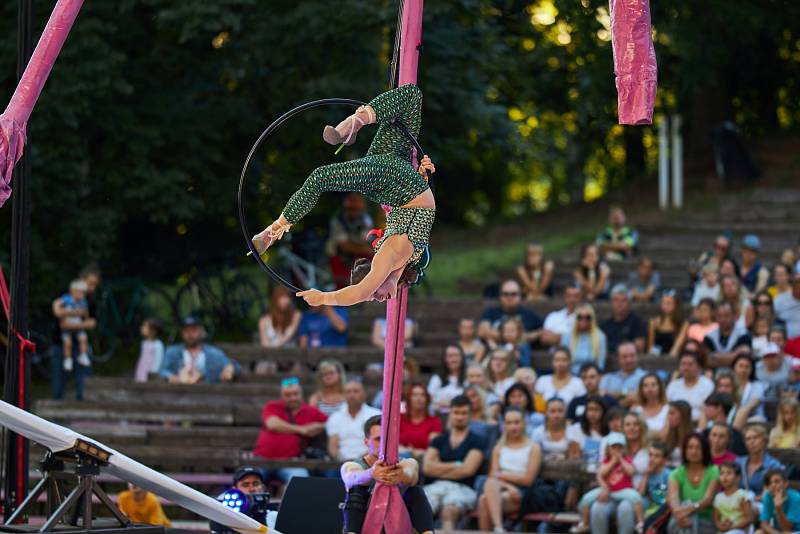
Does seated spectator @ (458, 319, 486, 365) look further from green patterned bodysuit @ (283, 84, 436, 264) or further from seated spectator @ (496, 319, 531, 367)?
green patterned bodysuit @ (283, 84, 436, 264)

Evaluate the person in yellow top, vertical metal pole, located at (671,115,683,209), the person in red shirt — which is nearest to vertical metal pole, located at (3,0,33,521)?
the person in yellow top

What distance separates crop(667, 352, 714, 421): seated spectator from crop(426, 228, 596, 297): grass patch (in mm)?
4898

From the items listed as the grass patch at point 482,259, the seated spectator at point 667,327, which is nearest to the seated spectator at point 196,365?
the seated spectator at point 667,327

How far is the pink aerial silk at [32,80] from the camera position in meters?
6.92

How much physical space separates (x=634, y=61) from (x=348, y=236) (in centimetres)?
703

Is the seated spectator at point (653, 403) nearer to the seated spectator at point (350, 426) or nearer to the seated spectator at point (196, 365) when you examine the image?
the seated spectator at point (350, 426)

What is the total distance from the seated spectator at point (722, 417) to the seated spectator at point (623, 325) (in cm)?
176

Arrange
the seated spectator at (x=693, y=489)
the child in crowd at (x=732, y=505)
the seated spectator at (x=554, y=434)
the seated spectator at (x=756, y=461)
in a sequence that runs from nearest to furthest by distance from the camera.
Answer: the child in crowd at (x=732, y=505) < the seated spectator at (x=693, y=489) < the seated spectator at (x=756, y=461) < the seated spectator at (x=554, y=434)

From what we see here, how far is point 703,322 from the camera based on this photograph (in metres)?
11.3

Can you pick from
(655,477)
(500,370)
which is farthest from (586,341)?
(655,477)

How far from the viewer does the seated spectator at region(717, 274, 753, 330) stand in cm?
1139

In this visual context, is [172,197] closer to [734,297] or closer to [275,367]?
[275,367]

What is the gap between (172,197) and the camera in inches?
548

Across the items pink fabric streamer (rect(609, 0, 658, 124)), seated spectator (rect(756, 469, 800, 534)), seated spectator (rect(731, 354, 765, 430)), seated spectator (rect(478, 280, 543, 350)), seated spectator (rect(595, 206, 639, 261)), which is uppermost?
seated spectator (rect(595, 206, 639, 261))
